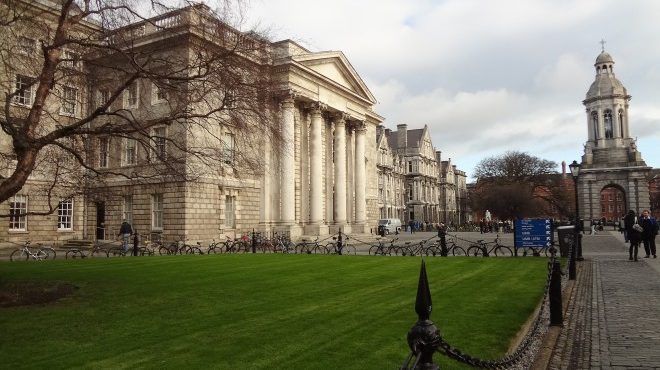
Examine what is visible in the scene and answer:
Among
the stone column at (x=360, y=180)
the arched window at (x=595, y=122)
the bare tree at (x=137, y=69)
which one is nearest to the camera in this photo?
the bare tree at (x=137, y=69)

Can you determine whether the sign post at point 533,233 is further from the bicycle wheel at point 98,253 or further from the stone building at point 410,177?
the stone building at point 410,177

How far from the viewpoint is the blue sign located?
67.8 ft

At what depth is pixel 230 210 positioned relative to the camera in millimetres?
36656

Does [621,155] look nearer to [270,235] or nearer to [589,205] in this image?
[589,205]

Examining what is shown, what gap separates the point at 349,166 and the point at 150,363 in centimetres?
4359

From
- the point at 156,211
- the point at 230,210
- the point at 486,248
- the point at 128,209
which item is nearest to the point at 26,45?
the point at 486,248

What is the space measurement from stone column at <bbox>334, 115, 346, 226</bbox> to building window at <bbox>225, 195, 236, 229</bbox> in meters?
11.3

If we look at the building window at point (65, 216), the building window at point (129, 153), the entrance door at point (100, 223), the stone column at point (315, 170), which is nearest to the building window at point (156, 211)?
the building window at point (129, 153)

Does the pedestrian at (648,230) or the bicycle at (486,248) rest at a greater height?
the pedestrian at (648,230)

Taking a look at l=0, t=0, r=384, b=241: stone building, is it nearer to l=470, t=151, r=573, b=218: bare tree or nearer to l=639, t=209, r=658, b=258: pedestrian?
l=639, t=209, r=658, b=258: pedestrian

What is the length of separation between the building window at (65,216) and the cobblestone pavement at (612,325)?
105ft

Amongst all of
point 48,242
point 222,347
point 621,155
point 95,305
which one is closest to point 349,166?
point 48,242

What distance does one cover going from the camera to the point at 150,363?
242 inches

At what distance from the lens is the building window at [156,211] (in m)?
33.7
